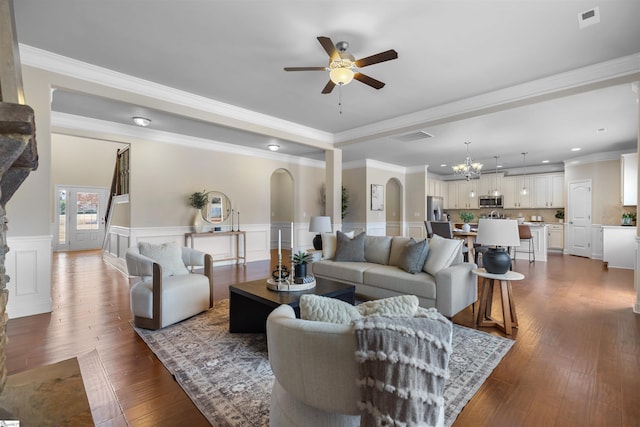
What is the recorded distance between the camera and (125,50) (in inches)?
119

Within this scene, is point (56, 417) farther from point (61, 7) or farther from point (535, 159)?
point (535, 159)

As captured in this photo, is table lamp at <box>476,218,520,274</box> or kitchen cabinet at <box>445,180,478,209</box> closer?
table lamp at <box>476,218,520,274</box>

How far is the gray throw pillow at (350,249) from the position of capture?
414 centimetres

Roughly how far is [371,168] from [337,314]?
749cm

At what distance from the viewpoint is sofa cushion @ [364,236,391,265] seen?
13.1ft

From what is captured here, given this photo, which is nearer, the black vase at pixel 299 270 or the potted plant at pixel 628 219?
the black vase at pixel 299 270

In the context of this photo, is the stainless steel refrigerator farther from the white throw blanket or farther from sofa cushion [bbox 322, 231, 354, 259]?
the white throw blanket

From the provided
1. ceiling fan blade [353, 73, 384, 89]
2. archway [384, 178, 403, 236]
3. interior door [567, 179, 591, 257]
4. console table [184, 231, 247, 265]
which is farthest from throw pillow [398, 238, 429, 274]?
interior door [567, 179, 591, 257]

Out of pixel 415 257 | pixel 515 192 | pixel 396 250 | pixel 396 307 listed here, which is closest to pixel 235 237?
pixel 396 250

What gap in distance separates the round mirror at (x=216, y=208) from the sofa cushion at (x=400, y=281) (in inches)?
153

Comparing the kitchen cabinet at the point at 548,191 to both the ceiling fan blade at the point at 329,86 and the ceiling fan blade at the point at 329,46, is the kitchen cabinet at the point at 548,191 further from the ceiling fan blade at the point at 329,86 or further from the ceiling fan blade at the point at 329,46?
the ceiling fan blade at the point at 329,46

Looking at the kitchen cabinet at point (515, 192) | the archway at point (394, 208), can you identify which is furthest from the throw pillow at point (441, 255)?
the kitchen cabinet at point (515, 192)

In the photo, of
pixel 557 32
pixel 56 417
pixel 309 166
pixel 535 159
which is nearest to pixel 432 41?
pixel 557 32

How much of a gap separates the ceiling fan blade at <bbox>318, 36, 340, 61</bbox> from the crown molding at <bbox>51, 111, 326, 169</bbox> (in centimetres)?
423
